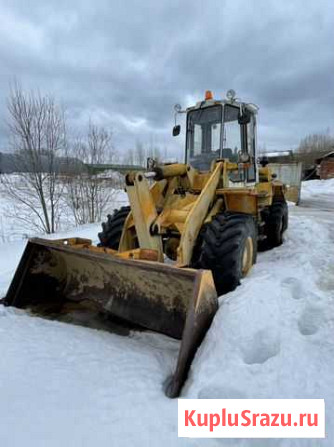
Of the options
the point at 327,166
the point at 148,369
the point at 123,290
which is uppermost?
the point at 327,166

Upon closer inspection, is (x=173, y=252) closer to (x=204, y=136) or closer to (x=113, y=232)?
(x=113, y=232)

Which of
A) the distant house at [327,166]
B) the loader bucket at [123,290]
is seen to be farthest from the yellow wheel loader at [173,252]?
the distant house at [327,166]

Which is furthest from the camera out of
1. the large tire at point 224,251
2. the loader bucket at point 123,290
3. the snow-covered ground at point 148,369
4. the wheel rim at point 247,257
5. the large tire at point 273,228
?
the large tire at point 273,228

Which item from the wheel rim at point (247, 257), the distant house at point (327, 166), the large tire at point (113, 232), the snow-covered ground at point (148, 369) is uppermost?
the distant house at point (327, 166)

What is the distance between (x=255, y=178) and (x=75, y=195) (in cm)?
835

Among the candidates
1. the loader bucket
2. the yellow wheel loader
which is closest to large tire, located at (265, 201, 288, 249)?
the yellow wheel loader

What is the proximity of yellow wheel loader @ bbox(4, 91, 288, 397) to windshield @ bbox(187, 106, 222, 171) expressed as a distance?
2cm

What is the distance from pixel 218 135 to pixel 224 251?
7.26 feet

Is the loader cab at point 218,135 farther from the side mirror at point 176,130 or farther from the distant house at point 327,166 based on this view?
the distant house at point 327,166

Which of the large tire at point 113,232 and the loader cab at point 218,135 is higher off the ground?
the loader cab at point 218,135

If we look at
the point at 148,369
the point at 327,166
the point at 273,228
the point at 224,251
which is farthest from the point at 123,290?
the point at 327,166

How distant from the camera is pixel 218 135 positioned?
4.94 meters

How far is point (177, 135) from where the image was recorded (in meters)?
5.40

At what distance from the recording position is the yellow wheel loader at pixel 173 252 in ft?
9.48
